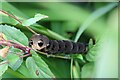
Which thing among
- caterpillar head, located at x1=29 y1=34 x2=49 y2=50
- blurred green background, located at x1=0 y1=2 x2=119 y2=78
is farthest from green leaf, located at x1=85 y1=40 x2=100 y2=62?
caterpillar head, located at x1=29 y1=34 x2=49 y2=50

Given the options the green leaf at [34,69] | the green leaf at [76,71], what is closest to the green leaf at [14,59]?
the green leaf at [34,69]

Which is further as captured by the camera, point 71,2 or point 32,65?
point 71,2

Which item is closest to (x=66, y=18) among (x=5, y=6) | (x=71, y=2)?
(x=71, y=2)

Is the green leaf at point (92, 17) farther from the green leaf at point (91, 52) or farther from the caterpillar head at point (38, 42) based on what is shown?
the caterpillar head at point (38, 42)

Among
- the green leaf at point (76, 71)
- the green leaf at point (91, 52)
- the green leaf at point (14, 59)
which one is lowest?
the green leaf at point (76, 71)

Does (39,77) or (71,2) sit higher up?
(71,2)

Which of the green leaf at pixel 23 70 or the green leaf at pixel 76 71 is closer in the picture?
the green leaf at pixel 23 70

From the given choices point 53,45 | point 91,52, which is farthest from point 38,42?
point 91,52

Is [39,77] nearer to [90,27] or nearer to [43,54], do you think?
[43,54]
